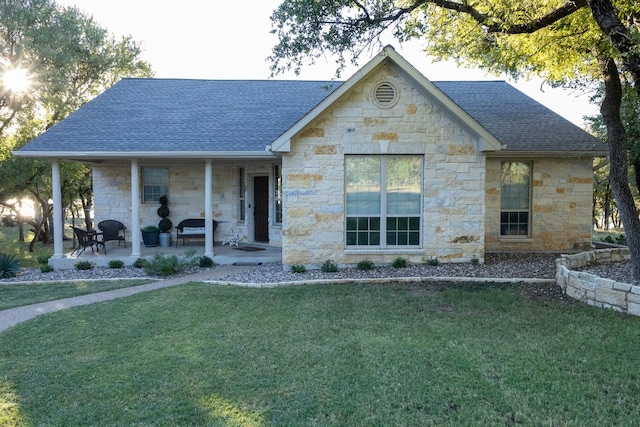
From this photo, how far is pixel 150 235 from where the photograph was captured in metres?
13.1

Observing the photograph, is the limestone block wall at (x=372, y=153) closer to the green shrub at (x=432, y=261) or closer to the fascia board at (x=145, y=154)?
the green shrub at (x=432, y=261)

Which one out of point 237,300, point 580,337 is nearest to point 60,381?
point 237,300

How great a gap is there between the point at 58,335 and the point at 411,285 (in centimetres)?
586

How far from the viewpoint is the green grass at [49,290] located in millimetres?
7879

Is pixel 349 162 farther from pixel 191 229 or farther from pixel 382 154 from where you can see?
pixel 191 229

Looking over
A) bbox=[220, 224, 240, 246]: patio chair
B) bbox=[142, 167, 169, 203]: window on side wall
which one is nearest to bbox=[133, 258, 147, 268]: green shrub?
bbox=[220, 224, 240, 246]: patio chair

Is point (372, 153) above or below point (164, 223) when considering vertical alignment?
above

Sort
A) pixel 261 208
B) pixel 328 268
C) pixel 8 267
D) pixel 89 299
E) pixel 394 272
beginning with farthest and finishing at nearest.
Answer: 1. pixel 261 208
2. pixel 8 267
3. pixel 328 268
4. pixel 394 272
5. pixel 89 299

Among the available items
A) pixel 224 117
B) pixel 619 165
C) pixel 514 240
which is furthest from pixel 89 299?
pixel 514 240

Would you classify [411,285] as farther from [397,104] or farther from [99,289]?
[99,289]

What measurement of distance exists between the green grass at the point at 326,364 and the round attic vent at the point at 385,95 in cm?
457

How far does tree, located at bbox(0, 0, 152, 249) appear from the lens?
16938 mm

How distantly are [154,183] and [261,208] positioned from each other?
3521 mm

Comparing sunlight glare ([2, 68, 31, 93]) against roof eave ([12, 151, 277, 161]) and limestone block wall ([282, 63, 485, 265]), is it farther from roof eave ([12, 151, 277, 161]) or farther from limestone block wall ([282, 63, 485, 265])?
limestone block wall ([282, 63, 485, 265])
